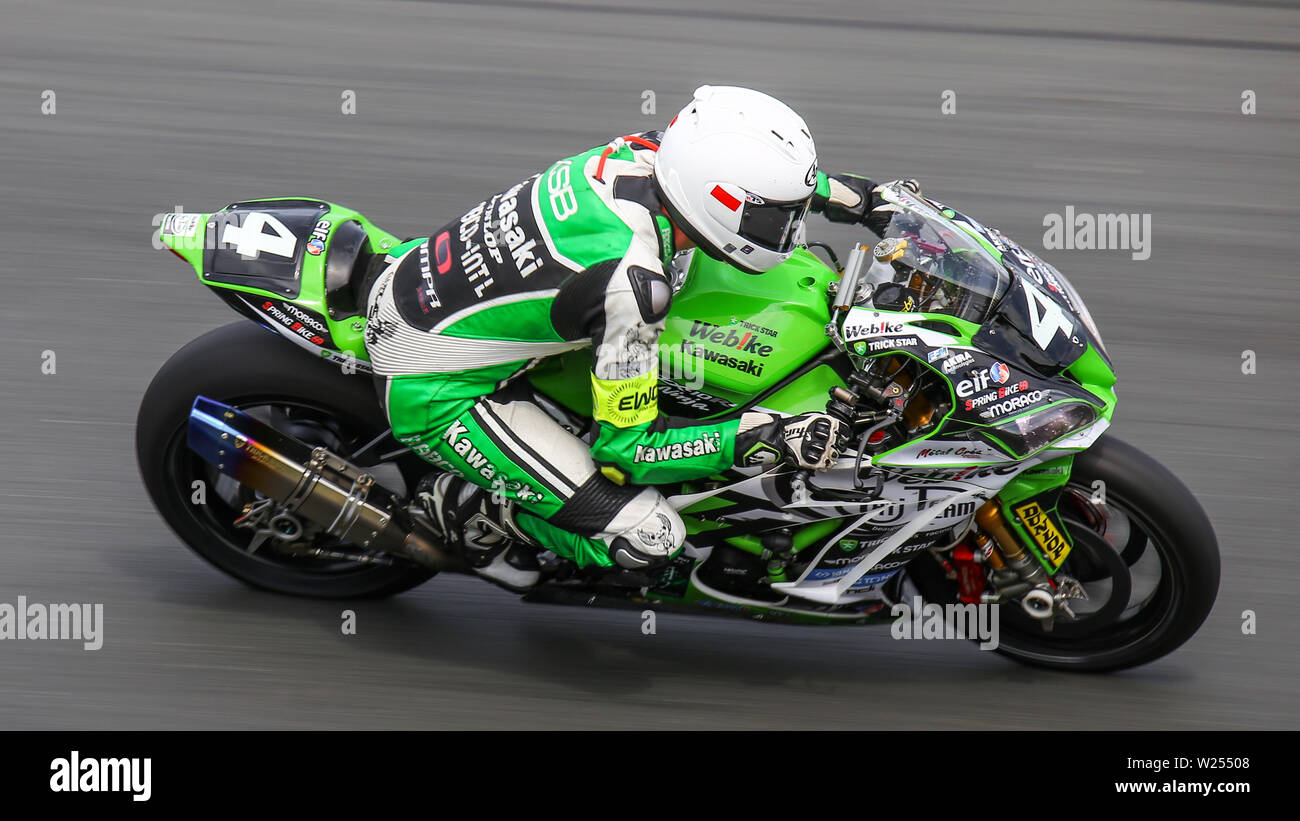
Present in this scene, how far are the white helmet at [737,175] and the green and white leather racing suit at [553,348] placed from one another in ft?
0.37

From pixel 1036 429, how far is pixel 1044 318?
32cm

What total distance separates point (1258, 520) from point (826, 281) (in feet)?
7.06

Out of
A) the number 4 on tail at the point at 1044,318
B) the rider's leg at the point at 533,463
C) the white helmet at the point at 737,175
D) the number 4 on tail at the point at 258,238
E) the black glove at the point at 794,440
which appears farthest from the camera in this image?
the number 4 on tail at the point at 258,238

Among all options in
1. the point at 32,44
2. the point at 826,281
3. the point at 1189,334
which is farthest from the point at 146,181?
the point at 1189,334

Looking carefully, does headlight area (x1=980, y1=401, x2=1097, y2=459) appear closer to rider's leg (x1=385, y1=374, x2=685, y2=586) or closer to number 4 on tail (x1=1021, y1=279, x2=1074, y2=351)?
number 4 on tail (x1=1021, y1=279, x2=1074, y2=351)

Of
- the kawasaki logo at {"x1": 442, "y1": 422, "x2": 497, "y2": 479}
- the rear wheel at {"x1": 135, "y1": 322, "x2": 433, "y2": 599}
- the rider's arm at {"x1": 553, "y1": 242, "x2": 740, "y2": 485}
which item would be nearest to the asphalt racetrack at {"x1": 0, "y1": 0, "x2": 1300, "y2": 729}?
the rear wheel at {"x1": 135, "y1": 322, "x2": 433, "y2": 599}

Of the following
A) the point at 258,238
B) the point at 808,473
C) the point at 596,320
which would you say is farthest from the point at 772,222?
the point at 258,238

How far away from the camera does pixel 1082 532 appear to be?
4109mm

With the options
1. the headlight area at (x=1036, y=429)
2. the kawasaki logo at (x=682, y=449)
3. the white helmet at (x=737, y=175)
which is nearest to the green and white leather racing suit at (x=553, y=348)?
the kawasaki logo at (x=682, y=449)

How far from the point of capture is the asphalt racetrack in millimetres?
4320

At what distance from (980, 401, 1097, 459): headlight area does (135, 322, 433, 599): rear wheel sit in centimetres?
180

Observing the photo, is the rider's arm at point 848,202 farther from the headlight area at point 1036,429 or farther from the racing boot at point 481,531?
the racing boot at point 481,531

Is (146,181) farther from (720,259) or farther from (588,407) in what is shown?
(720,259)

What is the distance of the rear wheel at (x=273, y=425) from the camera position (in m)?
4.10
